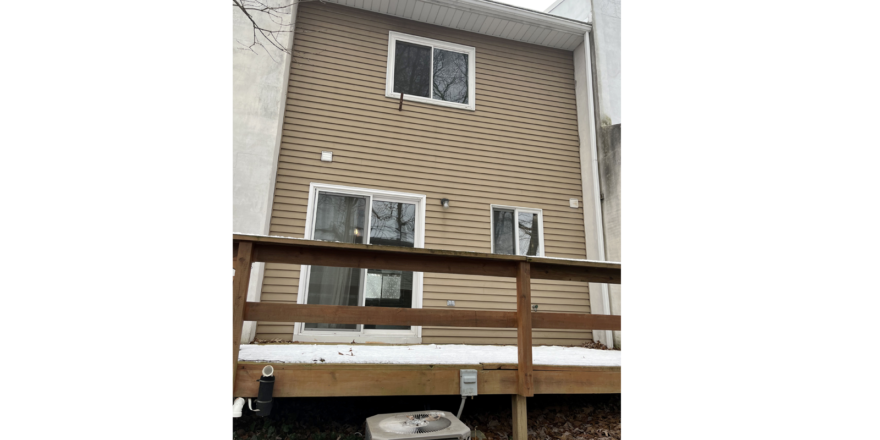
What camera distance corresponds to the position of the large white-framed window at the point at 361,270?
4.71 metres

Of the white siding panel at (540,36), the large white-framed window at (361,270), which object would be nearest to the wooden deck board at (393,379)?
the large white-framed window at (361,270)

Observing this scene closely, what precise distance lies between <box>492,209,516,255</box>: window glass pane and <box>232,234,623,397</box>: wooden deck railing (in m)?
2.15

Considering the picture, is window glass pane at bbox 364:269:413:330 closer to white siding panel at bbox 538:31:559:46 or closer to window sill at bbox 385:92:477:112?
window sill at bbox 385:92:477:112

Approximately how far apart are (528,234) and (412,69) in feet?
8.87

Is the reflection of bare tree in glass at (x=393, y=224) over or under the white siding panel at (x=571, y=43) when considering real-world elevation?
under

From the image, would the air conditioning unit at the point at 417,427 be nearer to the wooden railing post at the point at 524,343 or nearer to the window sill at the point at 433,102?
the wooden railing post at the point at 524,343

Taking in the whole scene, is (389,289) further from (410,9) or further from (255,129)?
(410,9)

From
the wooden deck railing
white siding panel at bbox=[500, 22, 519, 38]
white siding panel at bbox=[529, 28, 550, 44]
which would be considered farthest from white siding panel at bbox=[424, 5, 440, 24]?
the wooden deck railing

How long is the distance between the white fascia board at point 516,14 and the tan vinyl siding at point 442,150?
379mm

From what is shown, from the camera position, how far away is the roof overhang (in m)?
5.61
